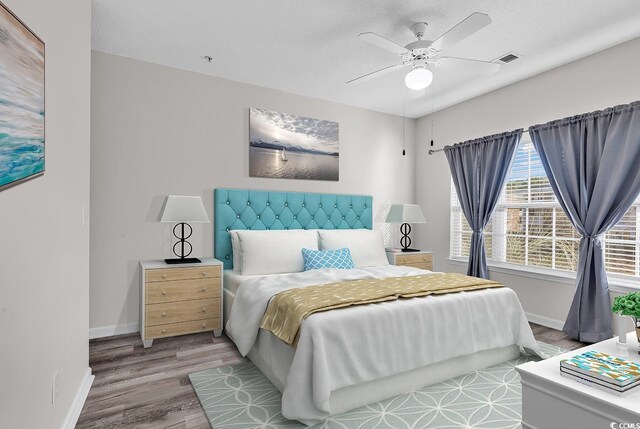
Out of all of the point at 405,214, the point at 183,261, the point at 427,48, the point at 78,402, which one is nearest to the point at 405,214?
the point at 405,214

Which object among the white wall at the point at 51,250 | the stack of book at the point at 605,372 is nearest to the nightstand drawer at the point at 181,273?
the white wall at the point at 51,250

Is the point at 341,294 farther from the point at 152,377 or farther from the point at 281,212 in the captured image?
the point at 281,212

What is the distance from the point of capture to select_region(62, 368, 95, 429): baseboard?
1879 millimetres

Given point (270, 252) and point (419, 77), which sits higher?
point (419, 77)

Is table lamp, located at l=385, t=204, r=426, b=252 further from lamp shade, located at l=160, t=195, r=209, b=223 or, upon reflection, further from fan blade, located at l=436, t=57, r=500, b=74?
lamp shade, located at l=160, t=195, r=209, b=223

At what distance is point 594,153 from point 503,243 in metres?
1.42

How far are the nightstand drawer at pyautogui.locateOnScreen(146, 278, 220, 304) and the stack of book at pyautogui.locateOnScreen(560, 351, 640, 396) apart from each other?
2792mm

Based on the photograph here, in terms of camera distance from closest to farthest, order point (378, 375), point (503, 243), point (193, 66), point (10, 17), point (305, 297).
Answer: point (10, 17) → point (378, 375) → point (305, 297) → point (193, 66) → point (503, 243)

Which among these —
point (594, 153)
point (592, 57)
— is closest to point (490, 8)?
point (592, 57)

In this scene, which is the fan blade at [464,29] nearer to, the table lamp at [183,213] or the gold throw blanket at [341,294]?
the gold throw blanket at [341,294]

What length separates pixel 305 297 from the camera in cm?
236

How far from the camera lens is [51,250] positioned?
164cm

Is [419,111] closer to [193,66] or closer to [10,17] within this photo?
[193,66]

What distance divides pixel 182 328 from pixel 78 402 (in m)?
1.17
